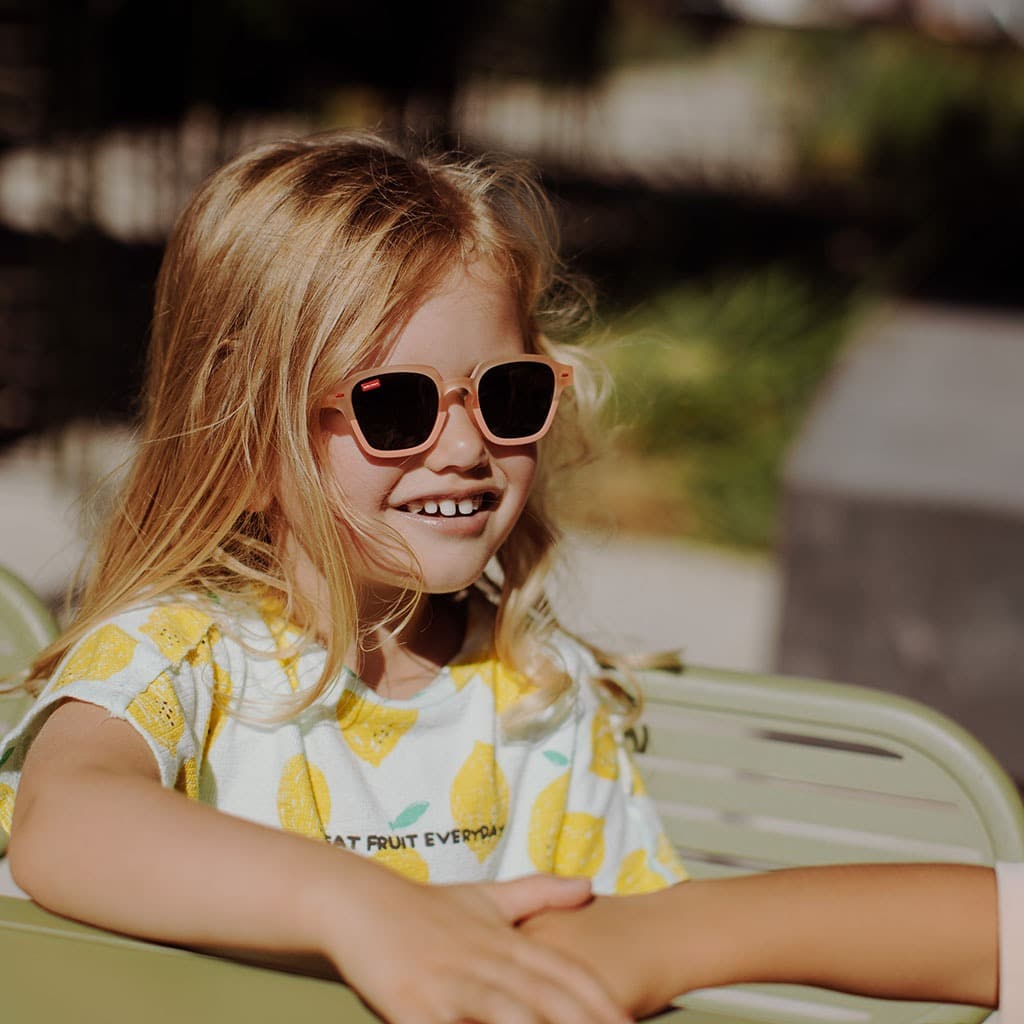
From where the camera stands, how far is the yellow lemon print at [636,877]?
1564 mm

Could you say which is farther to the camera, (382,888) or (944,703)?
(944,703)

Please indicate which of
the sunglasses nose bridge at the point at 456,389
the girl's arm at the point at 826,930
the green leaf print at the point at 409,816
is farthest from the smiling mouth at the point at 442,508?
the girl's arm at the point at 826,930

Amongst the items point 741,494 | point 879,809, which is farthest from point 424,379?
point 741,494

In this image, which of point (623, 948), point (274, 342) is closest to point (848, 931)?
point (623, 948)

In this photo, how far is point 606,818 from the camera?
157cm

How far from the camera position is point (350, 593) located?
4.56 ft

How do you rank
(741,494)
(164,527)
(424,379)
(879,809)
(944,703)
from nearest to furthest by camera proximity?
(424,379)
(164,527)
(879,809)
(944,703)
(741,494)

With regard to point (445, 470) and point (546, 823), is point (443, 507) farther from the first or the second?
point (546, 823)

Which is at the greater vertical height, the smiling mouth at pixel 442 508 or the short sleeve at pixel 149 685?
the smiling mouth at pixel 442 508

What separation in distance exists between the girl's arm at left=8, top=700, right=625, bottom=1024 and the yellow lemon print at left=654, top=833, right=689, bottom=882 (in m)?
0.54

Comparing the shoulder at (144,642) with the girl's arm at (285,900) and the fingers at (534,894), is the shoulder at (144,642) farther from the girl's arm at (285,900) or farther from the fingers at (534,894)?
the fingers at (534,894)

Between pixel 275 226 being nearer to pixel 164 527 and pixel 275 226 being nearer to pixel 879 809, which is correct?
pixel 164 527

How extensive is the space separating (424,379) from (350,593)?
0.24m

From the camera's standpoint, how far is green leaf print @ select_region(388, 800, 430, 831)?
1447 millimetres
